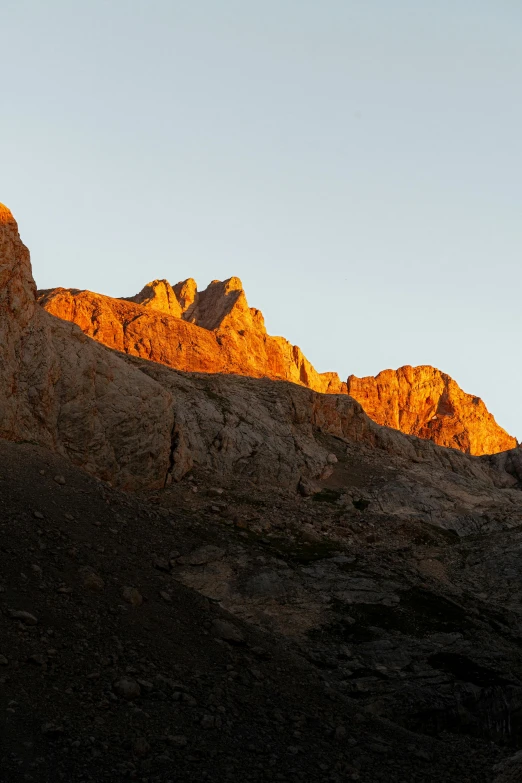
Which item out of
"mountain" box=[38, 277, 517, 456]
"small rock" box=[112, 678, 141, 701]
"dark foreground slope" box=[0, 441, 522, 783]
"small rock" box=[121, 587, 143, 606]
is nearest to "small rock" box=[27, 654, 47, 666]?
"dark foreground slope" box=[0, 441, 522, 783]

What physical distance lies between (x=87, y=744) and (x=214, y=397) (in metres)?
53.3

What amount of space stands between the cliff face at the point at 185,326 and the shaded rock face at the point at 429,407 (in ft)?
112

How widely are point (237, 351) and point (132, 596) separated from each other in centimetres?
8552

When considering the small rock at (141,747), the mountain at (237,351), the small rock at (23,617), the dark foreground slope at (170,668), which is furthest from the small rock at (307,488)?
the small rock at (141,747)

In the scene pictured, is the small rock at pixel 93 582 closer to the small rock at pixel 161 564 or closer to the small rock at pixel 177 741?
the small rock at pixel 177 741

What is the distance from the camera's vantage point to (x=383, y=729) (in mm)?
23344

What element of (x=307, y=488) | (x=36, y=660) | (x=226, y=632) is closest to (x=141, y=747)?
(x=36, y=660)

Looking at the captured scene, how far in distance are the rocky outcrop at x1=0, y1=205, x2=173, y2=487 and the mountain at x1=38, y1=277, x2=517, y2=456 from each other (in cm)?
4527

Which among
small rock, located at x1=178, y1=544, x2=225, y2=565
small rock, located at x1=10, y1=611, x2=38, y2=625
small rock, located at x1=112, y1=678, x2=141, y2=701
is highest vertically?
small rock, located at x1=178, y1=544, x2=225, y2=565

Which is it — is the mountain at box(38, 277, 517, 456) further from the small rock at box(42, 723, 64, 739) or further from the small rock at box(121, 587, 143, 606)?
the small rock at box(42, 723, 64, 739)

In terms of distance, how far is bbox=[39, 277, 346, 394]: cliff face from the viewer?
99.1 m

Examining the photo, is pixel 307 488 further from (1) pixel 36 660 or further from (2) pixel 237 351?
(2) pixel 237 351

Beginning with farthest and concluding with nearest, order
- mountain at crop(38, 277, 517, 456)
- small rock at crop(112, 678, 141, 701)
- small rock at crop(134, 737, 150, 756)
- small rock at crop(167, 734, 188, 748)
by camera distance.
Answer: mountain at crop(38, 277, 517, 456) < small rock at crop(112, 678, 141, 701) < small rock at crop(167, 734, 188, 748) < small rock at crop(134, 737, 150, 756)

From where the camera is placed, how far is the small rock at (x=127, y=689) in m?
20.2
